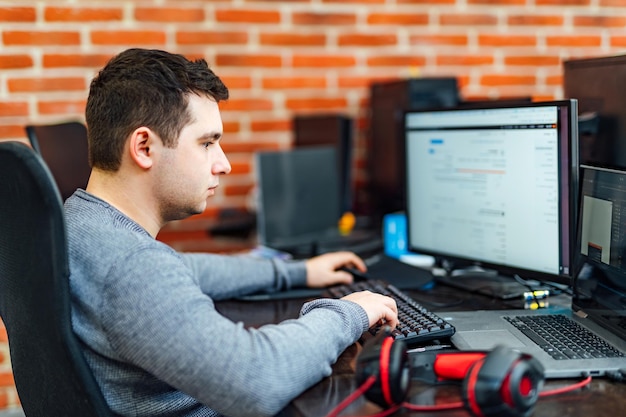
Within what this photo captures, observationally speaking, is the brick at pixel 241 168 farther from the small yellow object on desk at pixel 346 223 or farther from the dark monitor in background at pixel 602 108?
the dark monitor in background at pixel 602 108

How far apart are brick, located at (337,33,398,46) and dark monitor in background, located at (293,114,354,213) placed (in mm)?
347

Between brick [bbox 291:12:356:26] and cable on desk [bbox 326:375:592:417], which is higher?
brick [bbox 291:12:356:26]

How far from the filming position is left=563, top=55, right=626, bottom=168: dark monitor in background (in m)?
1.59

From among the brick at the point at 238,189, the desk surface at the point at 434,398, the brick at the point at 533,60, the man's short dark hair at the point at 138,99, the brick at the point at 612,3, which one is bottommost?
the desk surface at the point at 434,398

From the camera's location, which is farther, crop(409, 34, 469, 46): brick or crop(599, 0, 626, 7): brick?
crop(599, 0, 626, 7): brick

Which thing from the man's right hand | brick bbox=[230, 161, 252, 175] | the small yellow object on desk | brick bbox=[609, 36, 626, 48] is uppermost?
brick bbox=[609, 36, 626, 48]

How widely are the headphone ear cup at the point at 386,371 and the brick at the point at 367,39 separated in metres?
1.97

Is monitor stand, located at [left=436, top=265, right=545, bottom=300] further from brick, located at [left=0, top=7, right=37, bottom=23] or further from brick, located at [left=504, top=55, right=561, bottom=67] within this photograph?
brick, located at [left=0, top=7, right=37, bottom=23]

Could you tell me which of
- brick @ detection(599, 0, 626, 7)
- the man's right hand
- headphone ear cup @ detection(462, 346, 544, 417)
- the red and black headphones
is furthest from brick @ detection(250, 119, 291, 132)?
headphone ear cup @ detection(462, 346, 544, 417)

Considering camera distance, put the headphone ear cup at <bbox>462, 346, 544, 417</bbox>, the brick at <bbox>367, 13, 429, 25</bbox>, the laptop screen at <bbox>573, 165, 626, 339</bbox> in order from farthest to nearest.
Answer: the brick at <bbox>367, 13, 429, 25</bbox> < the laptop screen at <bbox>573, 165, 626, 339</bbox> < the headphone ear cup at <bbox>462, 346, 544, 417</bbox>

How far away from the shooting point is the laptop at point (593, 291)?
1224 mm

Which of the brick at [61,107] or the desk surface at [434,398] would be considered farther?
the brick at [61,107]

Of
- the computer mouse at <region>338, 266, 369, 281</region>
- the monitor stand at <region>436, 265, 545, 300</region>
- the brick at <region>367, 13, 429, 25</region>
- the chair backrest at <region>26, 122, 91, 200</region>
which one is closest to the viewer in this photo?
the monitor stand at <region>436, 265, 545, 300</region>

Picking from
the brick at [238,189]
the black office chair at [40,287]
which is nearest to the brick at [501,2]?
the brick at [238,189]
